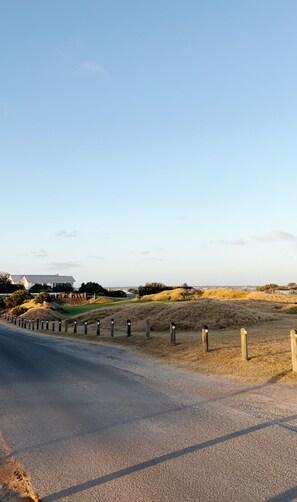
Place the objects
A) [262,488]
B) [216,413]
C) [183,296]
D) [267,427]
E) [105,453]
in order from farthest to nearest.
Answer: [183,296], [216,413], [267,427], [105,453], [262,488]

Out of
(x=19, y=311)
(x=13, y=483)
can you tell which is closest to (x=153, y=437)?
(x=13, y=483)

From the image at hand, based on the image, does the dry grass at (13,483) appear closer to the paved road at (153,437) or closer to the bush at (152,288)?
the paved road at (153,437)

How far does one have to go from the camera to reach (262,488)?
15.7 feet

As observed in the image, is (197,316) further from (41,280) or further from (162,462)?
(41,280)

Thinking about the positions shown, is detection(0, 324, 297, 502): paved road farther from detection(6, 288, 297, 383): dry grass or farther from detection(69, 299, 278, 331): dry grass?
detection(69, 299, 278, 331): dry grass

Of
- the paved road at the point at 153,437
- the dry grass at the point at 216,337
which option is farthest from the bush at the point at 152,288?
the paved road at the point at 153,437

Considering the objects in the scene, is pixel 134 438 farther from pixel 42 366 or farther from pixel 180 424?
pixel 42 366

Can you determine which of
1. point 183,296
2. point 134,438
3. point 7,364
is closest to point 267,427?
point 134,438

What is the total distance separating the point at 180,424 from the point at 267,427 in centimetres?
132

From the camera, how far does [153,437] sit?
6590 mm

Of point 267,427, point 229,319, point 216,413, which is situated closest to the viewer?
point 267,427

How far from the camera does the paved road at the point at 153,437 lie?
4.88 metres

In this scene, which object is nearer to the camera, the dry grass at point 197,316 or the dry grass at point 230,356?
the dry grass at point 230,356

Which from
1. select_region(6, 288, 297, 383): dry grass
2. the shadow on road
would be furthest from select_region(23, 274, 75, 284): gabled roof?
the shadow on road
